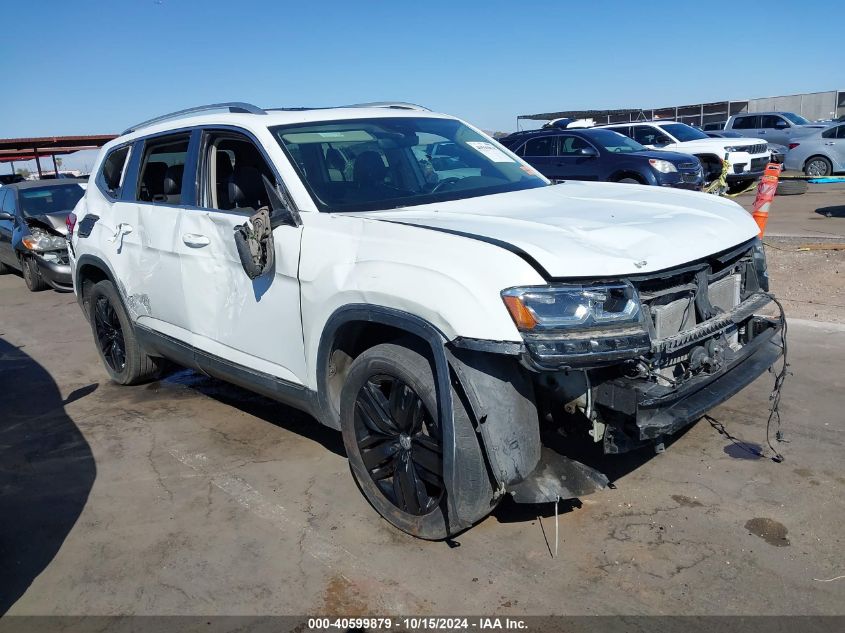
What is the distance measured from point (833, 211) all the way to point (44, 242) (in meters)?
12.8

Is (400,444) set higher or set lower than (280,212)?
lower

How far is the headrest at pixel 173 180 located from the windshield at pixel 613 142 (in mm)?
10652

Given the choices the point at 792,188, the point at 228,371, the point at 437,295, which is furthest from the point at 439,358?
the point at 792,188

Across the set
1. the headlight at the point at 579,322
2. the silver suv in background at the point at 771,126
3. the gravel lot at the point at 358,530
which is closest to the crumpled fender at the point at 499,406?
the headlight at the point at 579,322

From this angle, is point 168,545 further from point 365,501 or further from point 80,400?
point 80,400

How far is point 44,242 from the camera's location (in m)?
11.1

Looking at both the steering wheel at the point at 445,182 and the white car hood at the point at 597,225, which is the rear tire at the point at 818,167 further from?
the steering wheel at the point at 445,182

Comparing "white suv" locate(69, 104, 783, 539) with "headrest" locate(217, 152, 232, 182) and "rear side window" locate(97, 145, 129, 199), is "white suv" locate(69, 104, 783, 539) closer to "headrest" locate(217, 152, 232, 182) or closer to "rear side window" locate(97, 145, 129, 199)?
"headrest" locate(217, 152, 232, 182)

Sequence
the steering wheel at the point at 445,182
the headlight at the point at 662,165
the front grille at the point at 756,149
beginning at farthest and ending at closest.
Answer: the front grille at the point at 756,149
the headlight at the point at 662,165
the steering wheel at the point at 445,182

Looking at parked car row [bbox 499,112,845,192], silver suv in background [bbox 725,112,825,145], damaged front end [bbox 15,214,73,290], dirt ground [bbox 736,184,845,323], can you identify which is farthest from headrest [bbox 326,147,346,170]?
silver suv in background [bbox 725,112,825,145]

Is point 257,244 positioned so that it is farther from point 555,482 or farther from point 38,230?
point 38,230

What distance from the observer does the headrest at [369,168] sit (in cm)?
414

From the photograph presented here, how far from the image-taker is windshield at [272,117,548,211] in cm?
400

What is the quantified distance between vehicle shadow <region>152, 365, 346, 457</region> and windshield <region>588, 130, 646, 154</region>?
403 inches
